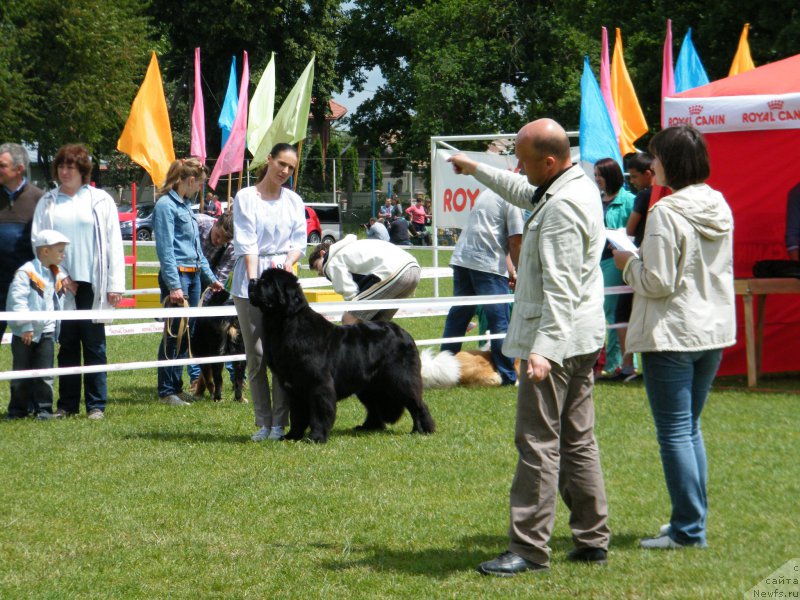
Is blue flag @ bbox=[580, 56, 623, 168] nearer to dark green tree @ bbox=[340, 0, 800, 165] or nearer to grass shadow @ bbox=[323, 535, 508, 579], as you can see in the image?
grass shadow @ bbox=[323, 535, 508, 579]

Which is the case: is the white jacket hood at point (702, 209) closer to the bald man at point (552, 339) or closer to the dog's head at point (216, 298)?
the bald man at point (552, 339)

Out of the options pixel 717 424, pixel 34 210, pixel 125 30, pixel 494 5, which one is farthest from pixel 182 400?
pixel 494 5

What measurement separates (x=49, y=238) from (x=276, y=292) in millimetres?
2113

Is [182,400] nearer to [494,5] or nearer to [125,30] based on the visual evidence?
[125,30]

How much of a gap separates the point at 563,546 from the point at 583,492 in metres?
0.43

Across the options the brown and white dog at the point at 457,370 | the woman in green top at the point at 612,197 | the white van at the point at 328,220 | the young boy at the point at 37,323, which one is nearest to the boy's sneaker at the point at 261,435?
the young boy at the point at 37,323

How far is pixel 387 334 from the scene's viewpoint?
7453 millimetres

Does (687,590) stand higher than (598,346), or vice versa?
(598,346)

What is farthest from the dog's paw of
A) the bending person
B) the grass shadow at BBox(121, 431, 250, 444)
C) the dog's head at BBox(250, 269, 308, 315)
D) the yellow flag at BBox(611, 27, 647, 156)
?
the yellow flag at BBox(611, 27, 647, 156)

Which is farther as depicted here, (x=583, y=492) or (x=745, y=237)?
(x=745, y=237)

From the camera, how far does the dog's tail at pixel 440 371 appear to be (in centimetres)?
966

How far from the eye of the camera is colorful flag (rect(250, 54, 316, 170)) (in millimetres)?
14695

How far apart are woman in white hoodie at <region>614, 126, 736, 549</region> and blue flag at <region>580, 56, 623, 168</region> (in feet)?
27.1

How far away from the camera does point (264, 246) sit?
712 cm
